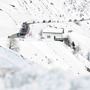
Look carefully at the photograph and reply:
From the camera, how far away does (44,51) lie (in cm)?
3512

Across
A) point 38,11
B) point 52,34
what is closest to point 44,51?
point 52,34

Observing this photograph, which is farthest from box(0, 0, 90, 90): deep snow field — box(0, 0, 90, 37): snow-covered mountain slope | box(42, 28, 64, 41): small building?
box(42, 28, 64, 41): small building

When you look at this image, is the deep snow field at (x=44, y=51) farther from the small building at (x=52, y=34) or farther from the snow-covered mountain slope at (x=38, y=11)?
the small building at (x=52, y=34)

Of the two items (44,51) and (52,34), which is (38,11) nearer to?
(52,34)

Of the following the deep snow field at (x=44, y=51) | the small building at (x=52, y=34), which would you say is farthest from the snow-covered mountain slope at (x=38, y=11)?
the small building at (x=52, y=34)

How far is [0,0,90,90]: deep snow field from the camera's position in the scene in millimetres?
2836

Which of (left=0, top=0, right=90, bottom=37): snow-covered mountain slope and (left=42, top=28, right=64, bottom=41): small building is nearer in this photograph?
(left=42, top=28, right=64, bottom=41): small building

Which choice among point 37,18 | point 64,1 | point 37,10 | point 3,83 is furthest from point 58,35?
point 64,1

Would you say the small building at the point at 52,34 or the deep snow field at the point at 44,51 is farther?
the small building at the point at 52,34

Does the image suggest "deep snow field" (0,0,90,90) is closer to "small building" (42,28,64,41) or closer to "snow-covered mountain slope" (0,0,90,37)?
"snow-covered mountain slope" (0,0,90,37)

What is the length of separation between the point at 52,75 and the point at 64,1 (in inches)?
6168

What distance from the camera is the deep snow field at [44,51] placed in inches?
112

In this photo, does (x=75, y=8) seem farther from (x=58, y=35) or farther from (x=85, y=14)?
(x=58, y=35)

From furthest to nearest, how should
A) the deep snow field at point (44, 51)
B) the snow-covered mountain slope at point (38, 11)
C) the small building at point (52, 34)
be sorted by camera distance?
the snow-covered mountain slope at point (38, 11), the small building at point (52, 34), the deep snow field at point (44, 51)
